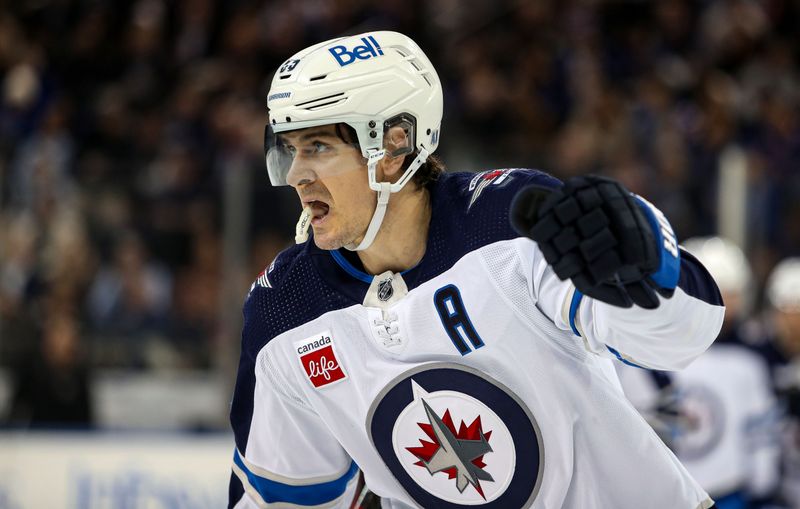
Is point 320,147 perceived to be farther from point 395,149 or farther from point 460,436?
point 460,436

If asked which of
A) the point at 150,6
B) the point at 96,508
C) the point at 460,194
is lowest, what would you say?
the point at 96,508

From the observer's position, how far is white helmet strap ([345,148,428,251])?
227 cm

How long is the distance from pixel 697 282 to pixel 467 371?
532mm

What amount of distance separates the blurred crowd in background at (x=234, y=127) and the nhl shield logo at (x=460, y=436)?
136 inches

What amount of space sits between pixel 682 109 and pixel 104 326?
390cm

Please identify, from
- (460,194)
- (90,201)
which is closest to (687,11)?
(90,201)

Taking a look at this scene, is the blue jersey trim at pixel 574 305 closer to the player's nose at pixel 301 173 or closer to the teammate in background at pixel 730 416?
the player's nose at pixel 301 173

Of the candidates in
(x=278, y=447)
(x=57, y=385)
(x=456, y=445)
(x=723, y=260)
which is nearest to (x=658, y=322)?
(x=456, y=445)

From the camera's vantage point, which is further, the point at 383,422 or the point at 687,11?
the point at 687,11

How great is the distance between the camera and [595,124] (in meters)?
7.00

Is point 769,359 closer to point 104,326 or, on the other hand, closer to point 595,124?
point 595,124

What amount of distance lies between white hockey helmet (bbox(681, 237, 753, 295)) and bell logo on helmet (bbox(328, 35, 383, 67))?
311 centimetres

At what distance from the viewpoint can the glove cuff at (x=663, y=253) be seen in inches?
69.3

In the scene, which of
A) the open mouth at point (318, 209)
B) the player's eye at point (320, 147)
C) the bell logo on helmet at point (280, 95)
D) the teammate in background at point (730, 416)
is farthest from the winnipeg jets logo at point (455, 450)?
the teammate in background at point (730, 416)
